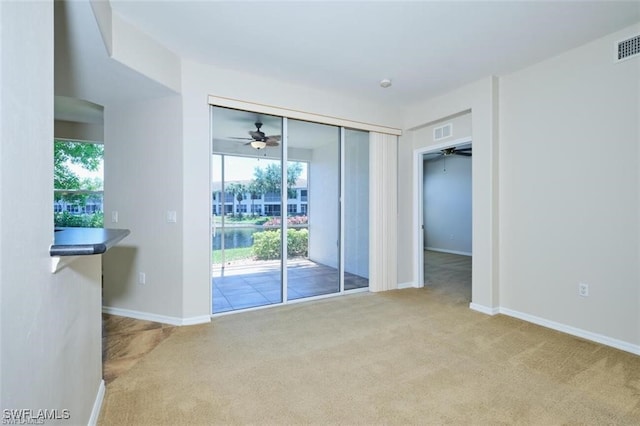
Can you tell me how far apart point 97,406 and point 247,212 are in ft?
8.13

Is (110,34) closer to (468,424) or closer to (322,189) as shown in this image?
(322,189)

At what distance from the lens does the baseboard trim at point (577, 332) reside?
8.95ft

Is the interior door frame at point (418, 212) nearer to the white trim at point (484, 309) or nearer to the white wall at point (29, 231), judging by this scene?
the white trim at point (484, 309)

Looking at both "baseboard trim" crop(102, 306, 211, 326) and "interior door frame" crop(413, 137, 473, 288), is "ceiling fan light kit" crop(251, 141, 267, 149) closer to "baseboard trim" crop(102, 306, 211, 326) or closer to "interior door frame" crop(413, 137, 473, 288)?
"baseboard trim" crop(102, 306, 211, 326)

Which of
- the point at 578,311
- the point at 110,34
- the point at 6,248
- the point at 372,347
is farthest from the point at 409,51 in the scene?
the point at 6,248

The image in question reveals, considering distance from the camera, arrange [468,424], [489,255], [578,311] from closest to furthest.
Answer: [468,424]
[578,311]
[489,255]

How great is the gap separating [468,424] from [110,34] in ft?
12.1

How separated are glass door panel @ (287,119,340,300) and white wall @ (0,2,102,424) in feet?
9.58

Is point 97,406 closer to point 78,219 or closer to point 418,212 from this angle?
point 78,219

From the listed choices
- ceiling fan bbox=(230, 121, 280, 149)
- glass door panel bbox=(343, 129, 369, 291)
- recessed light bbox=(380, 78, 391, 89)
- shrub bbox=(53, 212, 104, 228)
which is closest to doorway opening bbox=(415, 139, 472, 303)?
glass door panel bbox=(343, 129, 369, 291)

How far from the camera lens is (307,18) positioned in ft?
8.42

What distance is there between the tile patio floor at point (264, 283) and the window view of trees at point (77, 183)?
2492 mm

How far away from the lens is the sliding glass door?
3.90m

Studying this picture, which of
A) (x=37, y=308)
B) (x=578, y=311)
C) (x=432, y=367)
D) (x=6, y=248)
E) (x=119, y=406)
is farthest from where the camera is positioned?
(x=578, y=311)
